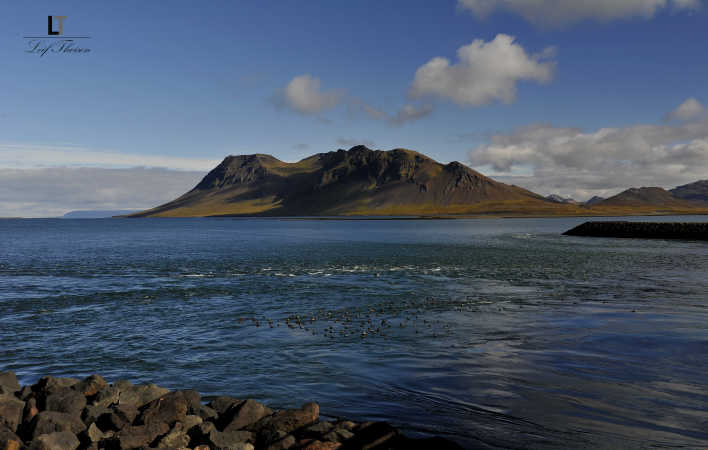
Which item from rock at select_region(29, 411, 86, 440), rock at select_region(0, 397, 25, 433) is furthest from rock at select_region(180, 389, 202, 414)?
rock at select_region(0, 397, 25, 433)

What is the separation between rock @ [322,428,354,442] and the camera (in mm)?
10211

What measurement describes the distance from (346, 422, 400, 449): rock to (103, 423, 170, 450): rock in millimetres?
4160

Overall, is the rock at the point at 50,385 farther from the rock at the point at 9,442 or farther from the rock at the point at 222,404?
the rock at the point at 222,404

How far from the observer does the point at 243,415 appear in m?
11.3

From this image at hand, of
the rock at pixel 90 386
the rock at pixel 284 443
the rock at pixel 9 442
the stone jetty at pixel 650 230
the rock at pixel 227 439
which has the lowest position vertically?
the rock at pixel 284 443

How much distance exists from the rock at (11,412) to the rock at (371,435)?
25.9 feet

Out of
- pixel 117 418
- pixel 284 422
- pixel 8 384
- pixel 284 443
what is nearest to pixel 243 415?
pixel 284 422

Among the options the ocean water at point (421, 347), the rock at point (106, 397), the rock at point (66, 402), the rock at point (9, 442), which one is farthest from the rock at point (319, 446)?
the rock at point (66, 402)

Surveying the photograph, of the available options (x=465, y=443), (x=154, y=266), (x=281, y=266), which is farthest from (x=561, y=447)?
(x=154, y=266)

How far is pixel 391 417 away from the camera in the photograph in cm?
1248

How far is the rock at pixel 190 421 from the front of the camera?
35.8ft

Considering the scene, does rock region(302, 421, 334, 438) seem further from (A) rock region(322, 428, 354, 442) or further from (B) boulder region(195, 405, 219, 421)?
(B) boulder region(195, 405, 219, 421)

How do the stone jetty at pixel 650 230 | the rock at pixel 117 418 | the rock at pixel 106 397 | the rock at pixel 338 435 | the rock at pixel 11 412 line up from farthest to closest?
1. the stone jetty at pixel 650 230
2. the rock at pixel 106 397
3. the rock at pixel 11 412
4. the rock at pixel 117 418
5. the rock at pixel 338 435

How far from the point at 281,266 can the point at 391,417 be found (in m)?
42.3
